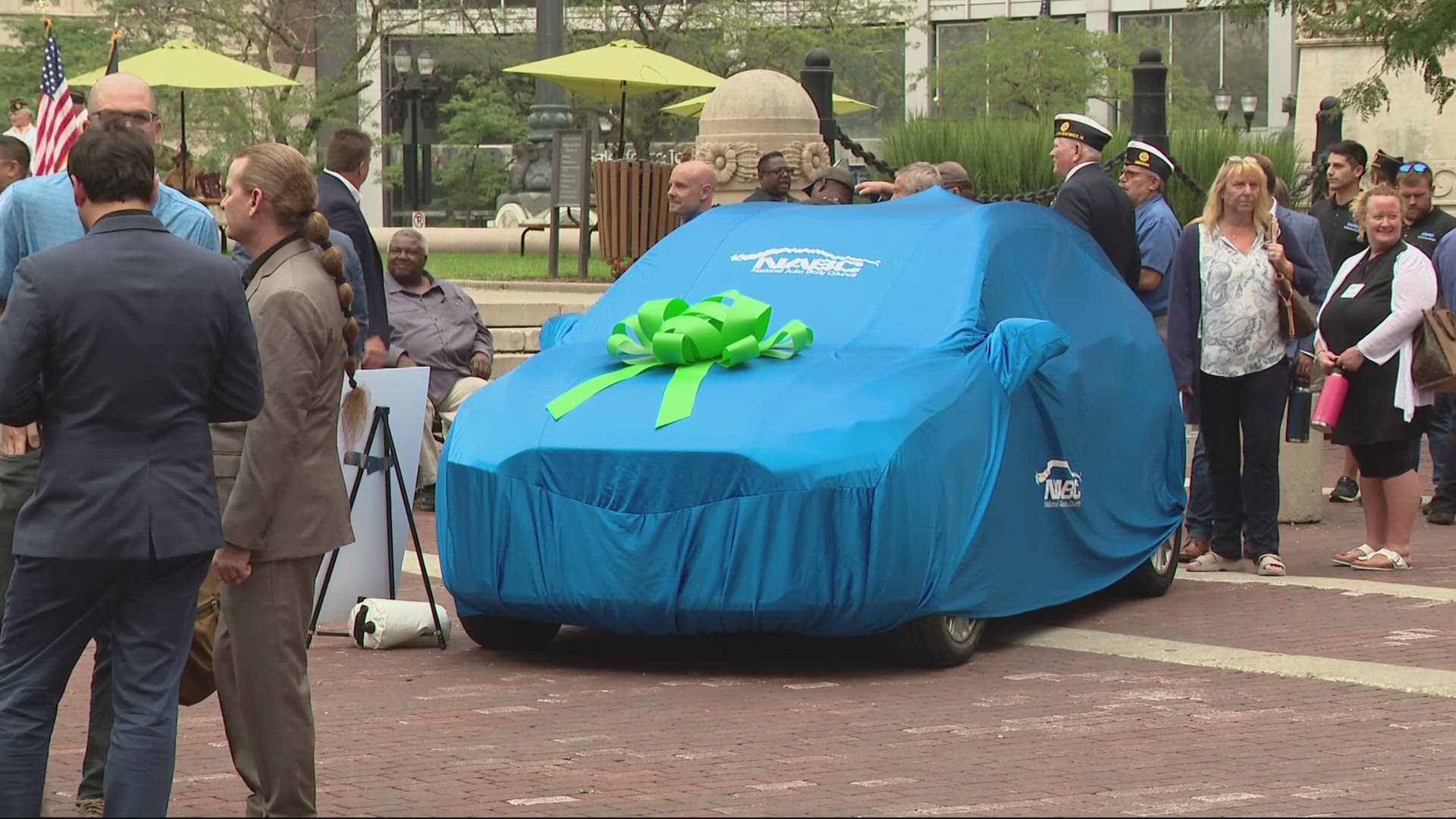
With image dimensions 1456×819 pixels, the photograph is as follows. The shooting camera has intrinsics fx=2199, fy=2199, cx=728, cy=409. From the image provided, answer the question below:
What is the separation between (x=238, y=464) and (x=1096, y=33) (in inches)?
1795

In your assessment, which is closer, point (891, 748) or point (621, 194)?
point (891, 748)

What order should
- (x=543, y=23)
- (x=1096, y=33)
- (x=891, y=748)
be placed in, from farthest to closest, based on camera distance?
(x=1096, y=33) < (x=543, y=23) < (x=891, y=748)

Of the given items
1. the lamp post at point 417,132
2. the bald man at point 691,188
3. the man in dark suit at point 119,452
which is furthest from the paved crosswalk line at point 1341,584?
the lamp post at point 417,132

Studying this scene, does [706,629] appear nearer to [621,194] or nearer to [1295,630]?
[1295,630]

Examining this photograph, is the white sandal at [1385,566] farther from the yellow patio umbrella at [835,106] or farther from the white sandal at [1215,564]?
the yellow patio umbrella at [835,106]

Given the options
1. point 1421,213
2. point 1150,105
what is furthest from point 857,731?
point 1150,105

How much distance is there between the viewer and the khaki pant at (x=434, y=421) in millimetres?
12688

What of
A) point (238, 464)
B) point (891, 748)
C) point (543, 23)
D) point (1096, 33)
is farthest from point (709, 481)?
point (1096, 33)

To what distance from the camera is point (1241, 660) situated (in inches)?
322

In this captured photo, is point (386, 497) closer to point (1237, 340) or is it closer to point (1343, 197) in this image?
point (1237, 340)

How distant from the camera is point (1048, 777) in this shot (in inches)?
246

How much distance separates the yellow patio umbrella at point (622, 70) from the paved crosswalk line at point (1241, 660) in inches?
668

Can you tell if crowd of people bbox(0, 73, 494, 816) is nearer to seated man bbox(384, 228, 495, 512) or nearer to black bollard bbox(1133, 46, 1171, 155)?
seated man bbox(384, 228, 495, 512)

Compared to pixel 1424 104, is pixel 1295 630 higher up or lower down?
lower down
